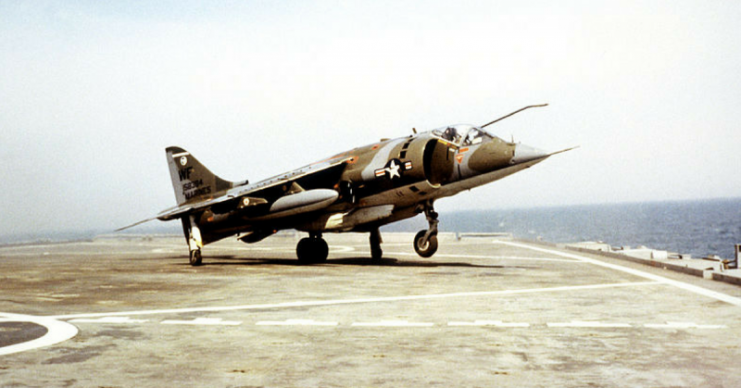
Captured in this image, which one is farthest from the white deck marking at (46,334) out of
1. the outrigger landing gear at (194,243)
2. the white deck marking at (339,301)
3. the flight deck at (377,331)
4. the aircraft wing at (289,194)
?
the outrigger landing gear at (194,243)

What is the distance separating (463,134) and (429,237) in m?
3.60

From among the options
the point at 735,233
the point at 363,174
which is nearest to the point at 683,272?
the point at 363,174

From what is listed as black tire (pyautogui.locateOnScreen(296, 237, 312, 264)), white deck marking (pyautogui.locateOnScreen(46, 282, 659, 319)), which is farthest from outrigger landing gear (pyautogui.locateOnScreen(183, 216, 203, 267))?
white deck marking (pyautogui.locateOnScreen(46, 282, 659, 319))

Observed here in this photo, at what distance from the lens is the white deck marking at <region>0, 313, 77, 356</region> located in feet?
31.4

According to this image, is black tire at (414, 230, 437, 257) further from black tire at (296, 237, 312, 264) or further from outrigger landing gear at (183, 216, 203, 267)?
outrigger landing gear at (183, 216, 203, 267)

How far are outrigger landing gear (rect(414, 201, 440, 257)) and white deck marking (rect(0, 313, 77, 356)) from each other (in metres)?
13.0

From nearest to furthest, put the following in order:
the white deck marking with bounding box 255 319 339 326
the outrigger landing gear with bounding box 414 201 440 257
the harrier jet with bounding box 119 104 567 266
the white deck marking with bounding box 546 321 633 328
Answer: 1. the white deck marking with bounding box 546 321 633 328
2. the white deck marking with bounding box 255 319 339 326
3. the harrier jet with bounding box 119 104 567 266
4. the outrigger landing gear with bounding box 414 201 440 257

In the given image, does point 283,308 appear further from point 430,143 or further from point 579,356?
point 430,143

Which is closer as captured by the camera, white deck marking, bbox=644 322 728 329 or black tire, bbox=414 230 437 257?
white deck marking, bbox=644 322 728 329

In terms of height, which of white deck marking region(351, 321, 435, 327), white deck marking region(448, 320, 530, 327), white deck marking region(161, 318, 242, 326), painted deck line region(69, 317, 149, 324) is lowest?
white deck marking region(448, 320, 530, 327)

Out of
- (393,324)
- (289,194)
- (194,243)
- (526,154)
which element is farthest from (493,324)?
(194,243)

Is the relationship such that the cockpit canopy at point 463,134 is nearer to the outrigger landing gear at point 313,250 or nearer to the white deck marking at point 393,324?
the outrigger landing gear at point 313,250

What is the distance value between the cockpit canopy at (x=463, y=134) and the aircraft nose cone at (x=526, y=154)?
1338 mm

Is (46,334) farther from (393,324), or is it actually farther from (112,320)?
(393,324)
